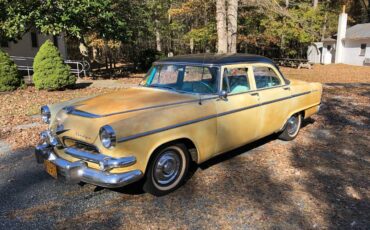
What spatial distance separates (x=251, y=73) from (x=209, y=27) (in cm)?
2226

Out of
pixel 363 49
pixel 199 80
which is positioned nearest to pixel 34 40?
pixel 199 80

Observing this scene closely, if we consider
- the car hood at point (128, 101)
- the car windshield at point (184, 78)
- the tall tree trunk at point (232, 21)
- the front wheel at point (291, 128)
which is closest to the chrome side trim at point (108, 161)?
the car hood at point (128, 101)

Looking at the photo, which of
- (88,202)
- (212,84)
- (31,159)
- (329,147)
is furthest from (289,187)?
(31,159)

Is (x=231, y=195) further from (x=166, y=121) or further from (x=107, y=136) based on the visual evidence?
(x=107, y=136)

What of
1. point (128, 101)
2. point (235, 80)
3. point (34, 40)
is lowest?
point (128, 101)

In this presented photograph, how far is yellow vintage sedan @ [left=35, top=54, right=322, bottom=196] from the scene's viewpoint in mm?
3639

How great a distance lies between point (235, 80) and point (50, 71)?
936cm

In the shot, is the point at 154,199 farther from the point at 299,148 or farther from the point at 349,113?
the point at 349,113

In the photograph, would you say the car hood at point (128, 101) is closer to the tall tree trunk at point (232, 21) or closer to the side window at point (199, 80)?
the side window at point (199, 80)

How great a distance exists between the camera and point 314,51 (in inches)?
1495

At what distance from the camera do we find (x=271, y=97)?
17.9ft

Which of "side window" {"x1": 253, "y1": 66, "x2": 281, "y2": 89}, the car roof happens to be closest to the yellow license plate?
the car roof

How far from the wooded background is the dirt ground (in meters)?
8.65

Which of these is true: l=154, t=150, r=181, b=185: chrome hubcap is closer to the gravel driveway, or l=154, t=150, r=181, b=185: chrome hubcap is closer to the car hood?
the gravel driveway
